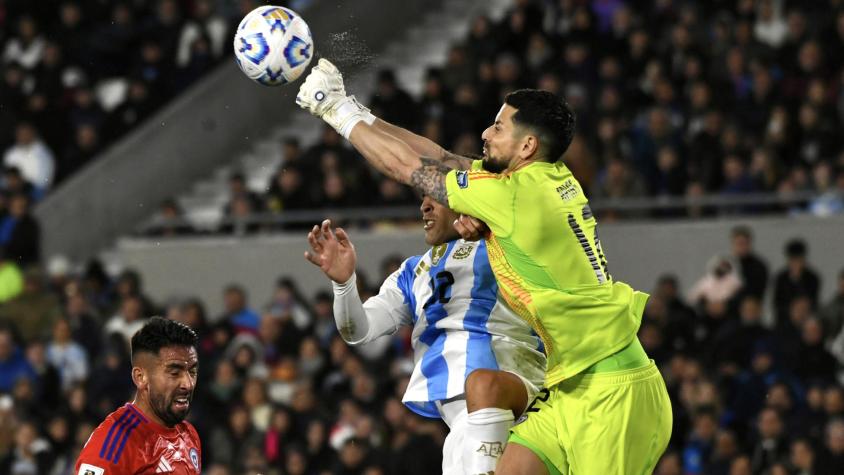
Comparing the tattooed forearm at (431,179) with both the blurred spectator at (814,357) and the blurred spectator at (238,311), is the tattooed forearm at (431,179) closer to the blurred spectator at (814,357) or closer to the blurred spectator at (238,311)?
the blurred spectator at (814,357)

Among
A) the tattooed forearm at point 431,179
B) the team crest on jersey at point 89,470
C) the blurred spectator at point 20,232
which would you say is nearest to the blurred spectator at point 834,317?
the tattooed forearm at point 431,179

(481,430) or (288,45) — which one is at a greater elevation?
(288,45)

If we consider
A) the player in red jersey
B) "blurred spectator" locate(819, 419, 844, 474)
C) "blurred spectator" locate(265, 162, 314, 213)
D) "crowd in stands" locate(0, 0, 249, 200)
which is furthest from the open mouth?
"crowd in stands" locate(0, 0, 249, 200)

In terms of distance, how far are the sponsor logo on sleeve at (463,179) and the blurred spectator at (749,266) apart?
7.18 m

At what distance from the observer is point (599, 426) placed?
726 centimetres

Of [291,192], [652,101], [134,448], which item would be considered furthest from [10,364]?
[134,448]

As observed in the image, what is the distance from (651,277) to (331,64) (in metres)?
8.47

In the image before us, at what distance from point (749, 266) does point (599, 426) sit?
7.23 metres

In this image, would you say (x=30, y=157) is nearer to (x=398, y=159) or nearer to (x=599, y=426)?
(x=398, y=159)

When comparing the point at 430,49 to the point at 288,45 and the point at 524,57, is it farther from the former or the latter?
the point at 288,45

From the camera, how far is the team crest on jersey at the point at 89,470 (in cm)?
688

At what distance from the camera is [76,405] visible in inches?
592

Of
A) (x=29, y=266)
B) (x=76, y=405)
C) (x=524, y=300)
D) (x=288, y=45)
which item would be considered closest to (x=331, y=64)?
(x=288, y=45)

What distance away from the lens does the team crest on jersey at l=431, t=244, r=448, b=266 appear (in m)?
8.13
